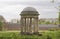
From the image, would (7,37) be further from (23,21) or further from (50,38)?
(23,21)

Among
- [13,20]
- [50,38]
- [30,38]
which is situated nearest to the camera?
[50,38]

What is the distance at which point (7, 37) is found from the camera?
1941cm

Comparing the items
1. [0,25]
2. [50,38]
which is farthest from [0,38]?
[0,25]

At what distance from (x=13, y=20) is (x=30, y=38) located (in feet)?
162

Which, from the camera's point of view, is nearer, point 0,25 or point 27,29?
point 27,29

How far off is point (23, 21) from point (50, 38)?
30.8ft

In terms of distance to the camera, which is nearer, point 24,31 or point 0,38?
point 0,38

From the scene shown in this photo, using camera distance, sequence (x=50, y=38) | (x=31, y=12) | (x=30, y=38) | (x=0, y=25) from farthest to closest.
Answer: (x=0, y=25) < (x=31, y=12) < (x=30, y=38) < (x=50, y=38)

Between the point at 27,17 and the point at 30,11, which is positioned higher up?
the point at 30,11

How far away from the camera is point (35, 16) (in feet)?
86.3

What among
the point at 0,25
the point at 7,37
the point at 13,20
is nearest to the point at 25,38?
the point at 7,37

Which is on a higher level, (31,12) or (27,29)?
(31,12)

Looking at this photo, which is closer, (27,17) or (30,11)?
(30,11)

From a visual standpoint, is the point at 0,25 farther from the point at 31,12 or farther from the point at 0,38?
the point at 0,38
